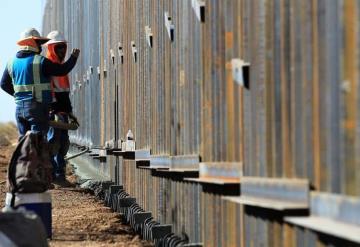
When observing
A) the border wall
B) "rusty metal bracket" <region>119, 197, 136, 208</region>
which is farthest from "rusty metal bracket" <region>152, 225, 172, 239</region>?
"rusty metal bracket" <region>119, 197, 136, 208</region>

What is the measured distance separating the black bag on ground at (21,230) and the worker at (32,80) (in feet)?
19.8

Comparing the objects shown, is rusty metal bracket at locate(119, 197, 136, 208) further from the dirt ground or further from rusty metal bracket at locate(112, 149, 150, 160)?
rusty metal bracket at locate(112, 149, 150, 160)

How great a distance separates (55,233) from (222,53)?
4.28 metres

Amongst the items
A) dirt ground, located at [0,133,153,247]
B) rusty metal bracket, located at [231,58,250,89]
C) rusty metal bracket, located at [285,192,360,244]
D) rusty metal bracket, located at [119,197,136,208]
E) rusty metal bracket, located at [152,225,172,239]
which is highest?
rusty metal bracket, located at [231,58,250,89]

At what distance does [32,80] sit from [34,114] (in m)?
0.40

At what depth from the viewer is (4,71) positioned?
12.7 m

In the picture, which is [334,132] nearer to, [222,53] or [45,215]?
[222,53]

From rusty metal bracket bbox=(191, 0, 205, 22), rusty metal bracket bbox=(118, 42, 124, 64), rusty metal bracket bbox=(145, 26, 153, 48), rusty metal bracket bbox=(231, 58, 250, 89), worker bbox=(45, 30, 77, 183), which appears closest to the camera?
rusty metal bracket bbox=(231, 58, 250, 89)

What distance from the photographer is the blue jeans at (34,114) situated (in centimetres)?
1217

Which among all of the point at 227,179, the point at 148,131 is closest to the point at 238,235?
the point at 227,179

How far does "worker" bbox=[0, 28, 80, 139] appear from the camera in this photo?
1206 cm

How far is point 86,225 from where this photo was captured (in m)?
11.0

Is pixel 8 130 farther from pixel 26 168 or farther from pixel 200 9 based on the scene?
pixel 200 9

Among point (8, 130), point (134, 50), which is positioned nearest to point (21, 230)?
point (134, 50)
